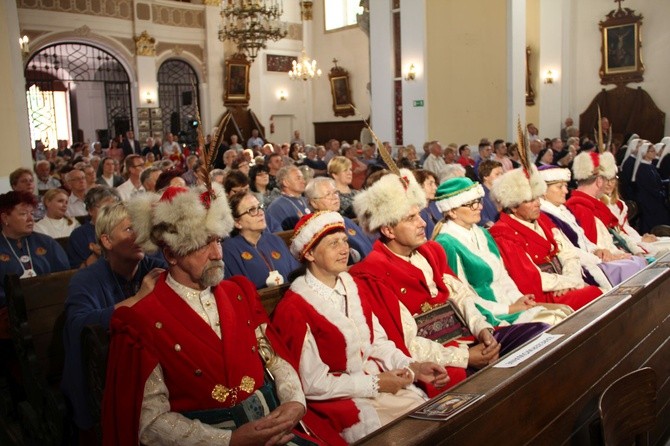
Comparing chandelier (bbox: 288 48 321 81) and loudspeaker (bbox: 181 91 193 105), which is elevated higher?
chandelier (bbox: 288 48 321 81)

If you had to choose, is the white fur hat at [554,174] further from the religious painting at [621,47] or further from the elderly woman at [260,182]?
the religious painting at [621,47]

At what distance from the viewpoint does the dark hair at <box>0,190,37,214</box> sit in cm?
446

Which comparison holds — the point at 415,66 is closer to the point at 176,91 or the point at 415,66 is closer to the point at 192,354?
the point at 192,354

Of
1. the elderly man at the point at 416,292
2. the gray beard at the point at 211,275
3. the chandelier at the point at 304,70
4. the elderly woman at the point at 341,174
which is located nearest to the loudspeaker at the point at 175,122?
the chandelier at the point at 304,70

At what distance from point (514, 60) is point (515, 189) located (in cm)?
907

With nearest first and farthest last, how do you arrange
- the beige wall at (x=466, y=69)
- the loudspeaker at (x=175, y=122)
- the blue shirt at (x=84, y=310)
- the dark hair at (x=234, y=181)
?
the blue shirt at (x=84, y=310) < the dark hair at (x=234, y=181) < the beige wall at (x=466, y=69) < the loudspeaker at (x=175, y=122)

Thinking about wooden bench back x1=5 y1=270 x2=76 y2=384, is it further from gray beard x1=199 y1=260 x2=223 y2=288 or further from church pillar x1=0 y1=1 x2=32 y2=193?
church pillar x1=0 y1=1 x2=32 y2=193

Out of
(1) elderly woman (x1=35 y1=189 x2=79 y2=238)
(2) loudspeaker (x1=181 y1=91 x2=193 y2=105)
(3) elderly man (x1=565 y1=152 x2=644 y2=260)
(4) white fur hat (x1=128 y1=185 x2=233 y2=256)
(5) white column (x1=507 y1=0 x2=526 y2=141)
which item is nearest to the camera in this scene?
(4) white fur hat (x1=128 y1=185 x2=233 y2=256)

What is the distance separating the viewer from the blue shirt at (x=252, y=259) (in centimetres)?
435

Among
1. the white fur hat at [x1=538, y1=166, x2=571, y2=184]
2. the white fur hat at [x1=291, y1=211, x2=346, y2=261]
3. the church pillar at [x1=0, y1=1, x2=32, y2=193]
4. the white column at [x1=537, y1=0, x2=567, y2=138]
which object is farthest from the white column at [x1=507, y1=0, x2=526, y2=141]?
the white fur hat at [x1=291, y1=211, x2=346, y2=261]

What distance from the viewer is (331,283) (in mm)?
3127

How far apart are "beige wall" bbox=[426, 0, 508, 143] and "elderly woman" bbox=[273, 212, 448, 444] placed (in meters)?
10.0

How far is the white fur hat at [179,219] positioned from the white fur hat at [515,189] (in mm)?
2775

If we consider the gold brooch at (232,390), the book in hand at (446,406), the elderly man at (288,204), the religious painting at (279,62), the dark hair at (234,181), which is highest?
the religious painting at (279,62)
